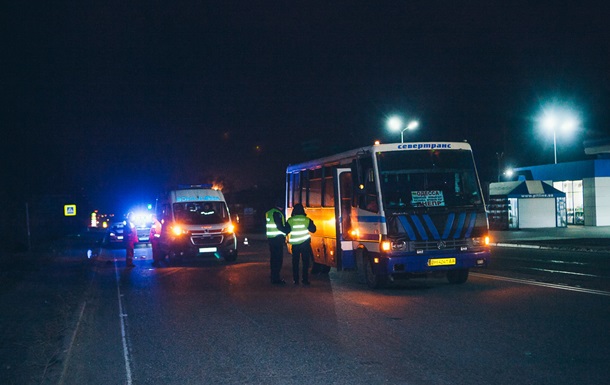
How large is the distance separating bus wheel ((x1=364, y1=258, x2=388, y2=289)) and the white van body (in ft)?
32.1

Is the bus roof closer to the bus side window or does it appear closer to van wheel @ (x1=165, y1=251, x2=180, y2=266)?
the bus side window

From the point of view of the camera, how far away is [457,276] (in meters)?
15.5

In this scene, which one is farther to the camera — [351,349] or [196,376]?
[351,349]

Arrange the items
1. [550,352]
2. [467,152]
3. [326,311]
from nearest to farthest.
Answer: [550,352] < [326,311] < [467,152]

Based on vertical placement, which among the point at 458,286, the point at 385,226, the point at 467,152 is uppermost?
the point at 467,152

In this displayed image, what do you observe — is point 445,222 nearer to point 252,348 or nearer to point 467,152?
point 467,152

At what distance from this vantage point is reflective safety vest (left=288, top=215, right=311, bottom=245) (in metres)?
16.2

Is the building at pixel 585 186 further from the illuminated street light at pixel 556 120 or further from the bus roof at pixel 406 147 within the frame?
the bus roof at pixel 406 147

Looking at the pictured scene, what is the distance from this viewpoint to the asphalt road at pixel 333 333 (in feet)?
24.4

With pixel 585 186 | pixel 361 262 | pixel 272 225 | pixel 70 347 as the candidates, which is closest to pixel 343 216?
pixel 361 262

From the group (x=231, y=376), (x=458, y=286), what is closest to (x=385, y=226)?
(x=458, y=286)

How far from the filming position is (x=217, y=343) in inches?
364

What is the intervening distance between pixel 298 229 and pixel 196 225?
8431mm

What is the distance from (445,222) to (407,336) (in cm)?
534
